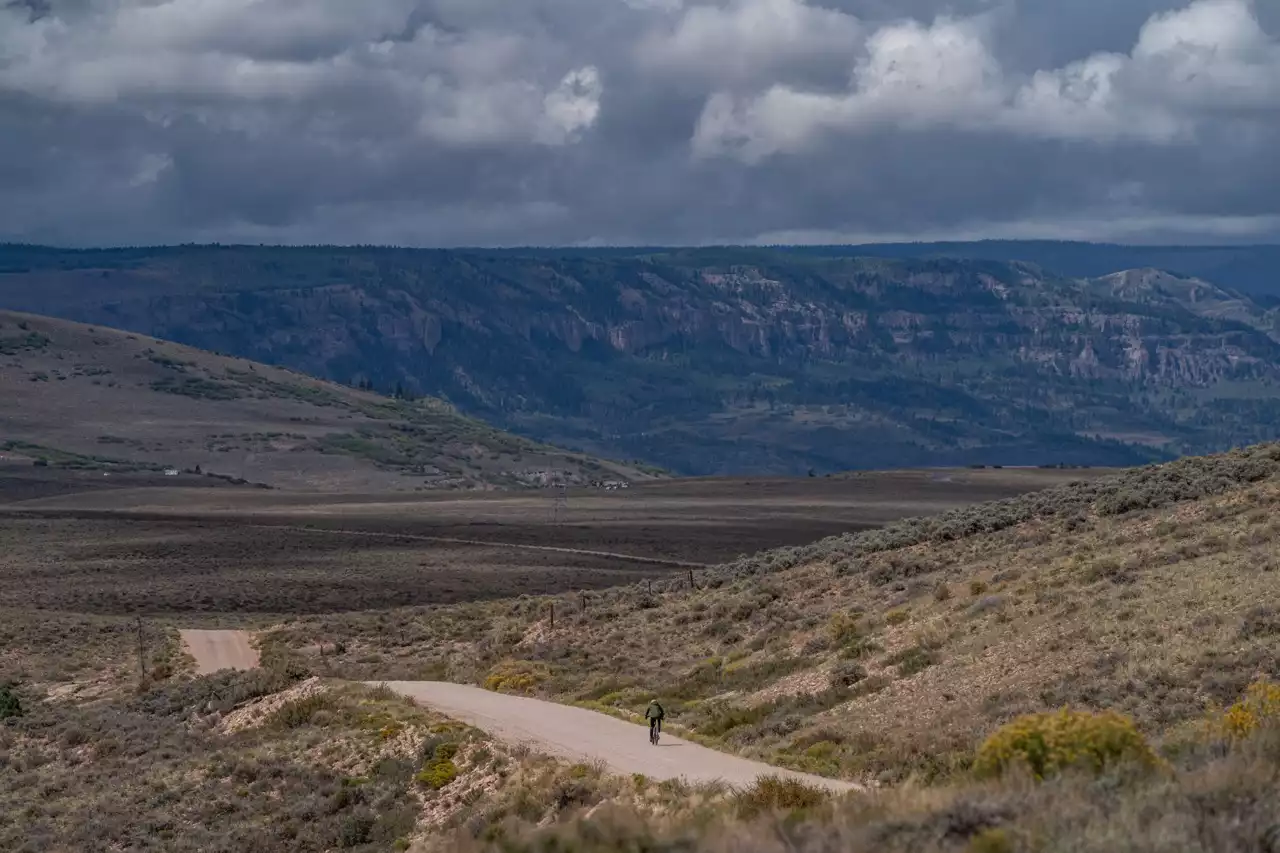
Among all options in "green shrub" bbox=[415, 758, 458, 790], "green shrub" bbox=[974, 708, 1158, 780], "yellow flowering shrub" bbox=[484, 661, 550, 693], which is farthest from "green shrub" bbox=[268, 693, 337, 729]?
"green shrub" bbox=[974, 708, 1158, 780]

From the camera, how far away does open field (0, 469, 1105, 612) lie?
75.4 m

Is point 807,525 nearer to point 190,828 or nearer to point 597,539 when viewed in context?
point 597,539

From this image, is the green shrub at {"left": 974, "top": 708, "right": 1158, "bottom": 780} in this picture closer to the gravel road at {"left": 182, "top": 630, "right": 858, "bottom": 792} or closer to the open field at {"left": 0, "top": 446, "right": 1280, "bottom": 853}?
the open field at {"left": 0, "top": 446, "right": 1280, "bottom": 853}

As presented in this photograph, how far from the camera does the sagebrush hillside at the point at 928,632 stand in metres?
23.6

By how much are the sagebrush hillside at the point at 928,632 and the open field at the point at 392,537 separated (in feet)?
63.2

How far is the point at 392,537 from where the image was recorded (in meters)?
105

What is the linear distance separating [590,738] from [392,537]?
8037 cm

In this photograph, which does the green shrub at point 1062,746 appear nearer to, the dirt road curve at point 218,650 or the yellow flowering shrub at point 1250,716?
the yellow flowering shrub at point 1250,716

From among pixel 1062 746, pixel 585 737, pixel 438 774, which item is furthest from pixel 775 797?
pixel 585 737

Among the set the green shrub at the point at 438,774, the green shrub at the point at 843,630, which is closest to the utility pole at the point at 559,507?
the green shrub at the point at 843,630

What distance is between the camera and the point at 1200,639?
2433cm

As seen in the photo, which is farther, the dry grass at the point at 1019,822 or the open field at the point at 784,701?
the open field at the point at 784,701

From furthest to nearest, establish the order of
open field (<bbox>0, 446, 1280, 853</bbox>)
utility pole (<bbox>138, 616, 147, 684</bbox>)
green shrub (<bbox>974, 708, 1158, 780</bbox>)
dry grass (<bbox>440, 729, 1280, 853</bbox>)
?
utility pole (<bbox>138, 616, 147, 684</bbox>) → green shrub (<bbox>974, 708, 1158, 780</bbox>) → open field (<bbox>0, 446, 1280, 853</bbox>) → dry grass (<bbox>440, 729, 1280, 853</bbox>)

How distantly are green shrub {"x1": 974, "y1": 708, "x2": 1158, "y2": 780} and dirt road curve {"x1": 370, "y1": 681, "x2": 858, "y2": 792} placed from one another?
15.6ft
